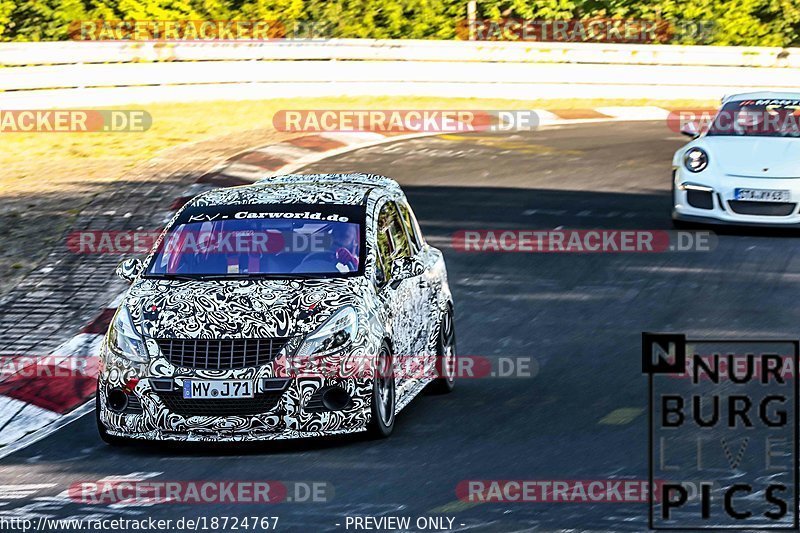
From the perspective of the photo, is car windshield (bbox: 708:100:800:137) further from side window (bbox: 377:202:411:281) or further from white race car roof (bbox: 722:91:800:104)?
side window (bbox: 377:202:411:281)

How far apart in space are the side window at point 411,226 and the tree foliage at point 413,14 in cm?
1806

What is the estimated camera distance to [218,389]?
9.05 meters

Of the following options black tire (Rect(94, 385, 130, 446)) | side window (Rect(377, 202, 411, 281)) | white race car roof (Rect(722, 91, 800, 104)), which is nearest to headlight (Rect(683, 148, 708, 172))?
white race car roof (Rect(722, 91, 800, 104))

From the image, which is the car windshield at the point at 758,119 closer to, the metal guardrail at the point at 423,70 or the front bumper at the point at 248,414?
the metal guardrail at the point at 423,70

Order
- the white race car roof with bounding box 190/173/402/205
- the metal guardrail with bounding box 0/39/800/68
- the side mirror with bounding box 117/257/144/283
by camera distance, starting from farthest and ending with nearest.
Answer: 1. the metal guardrail with bounding box 0/39/800/68
2. the white race car roof with bounding box 190/173/402/205
3. the side mirror with bounding box 117/257/144/283

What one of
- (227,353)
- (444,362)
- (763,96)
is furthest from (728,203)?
(227,353)

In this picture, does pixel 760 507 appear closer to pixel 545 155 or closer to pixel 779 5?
pixel 545 155

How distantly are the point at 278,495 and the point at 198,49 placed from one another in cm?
1825

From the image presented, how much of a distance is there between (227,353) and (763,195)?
27.8 feet

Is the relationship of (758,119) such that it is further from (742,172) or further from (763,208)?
(763,208)

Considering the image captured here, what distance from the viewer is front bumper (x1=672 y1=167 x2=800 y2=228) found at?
16.2 metres

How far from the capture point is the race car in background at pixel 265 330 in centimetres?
909

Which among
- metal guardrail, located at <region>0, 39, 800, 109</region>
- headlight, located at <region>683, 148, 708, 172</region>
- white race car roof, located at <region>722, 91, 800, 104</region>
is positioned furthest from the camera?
metal guardrail, located at <region>0, 39, 800, 109</region>

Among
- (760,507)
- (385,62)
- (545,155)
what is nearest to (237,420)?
(760,507)
